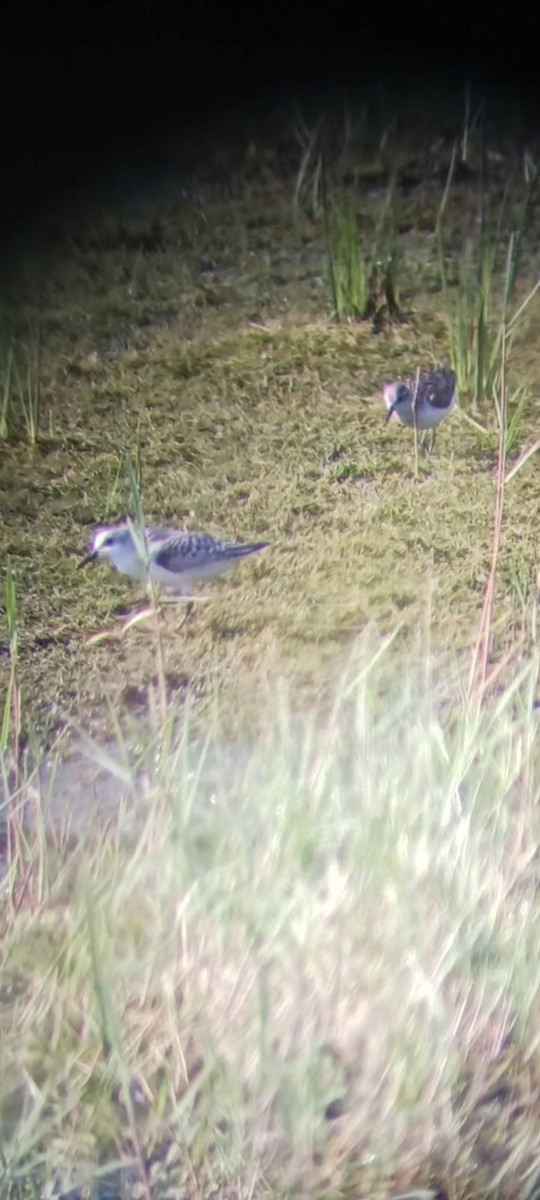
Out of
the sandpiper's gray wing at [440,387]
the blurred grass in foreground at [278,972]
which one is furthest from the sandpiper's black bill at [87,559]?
the sandpiper's gray wing at [440,387]

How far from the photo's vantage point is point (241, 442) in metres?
1.20

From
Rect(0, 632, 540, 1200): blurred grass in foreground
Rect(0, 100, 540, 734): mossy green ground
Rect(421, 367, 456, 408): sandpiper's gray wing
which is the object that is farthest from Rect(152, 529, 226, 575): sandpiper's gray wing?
Rect(421, 367, 456, 408): sandpiper's gray wing

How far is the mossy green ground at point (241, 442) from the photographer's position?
1.16 meters

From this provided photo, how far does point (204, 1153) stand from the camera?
100 centimetres

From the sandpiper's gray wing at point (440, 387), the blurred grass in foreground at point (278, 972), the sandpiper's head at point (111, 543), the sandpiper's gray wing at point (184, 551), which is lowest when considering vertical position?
the blurred grass in foreground at point (278, 972)

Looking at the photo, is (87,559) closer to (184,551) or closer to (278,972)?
(184,551)

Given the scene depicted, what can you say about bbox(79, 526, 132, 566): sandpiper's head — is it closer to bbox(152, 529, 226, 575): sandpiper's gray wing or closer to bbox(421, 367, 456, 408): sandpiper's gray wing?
bbox(152, 529, 226, 575): sandpiper's gray wing

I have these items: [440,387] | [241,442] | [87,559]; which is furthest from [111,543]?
[440,387]

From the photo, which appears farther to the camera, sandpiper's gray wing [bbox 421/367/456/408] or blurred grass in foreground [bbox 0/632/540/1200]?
sandpiper's gray wing [bbox 421/367/456/408]

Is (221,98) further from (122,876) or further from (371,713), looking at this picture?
(122,876)

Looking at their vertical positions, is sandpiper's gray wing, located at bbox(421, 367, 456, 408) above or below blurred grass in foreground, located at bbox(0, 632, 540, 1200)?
above

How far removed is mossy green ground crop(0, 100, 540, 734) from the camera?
3.81ft

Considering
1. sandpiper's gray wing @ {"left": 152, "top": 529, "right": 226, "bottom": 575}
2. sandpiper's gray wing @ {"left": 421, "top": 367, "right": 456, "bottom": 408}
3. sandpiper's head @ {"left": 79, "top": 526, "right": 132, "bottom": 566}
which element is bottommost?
sandpiper's gray wing @ {"left": 152, "top": 529, "right": 226, "bottom": 575}

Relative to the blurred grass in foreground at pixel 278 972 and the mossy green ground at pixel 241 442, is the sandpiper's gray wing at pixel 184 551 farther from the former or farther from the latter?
the blurred grass in foreground at pixel 278 972
